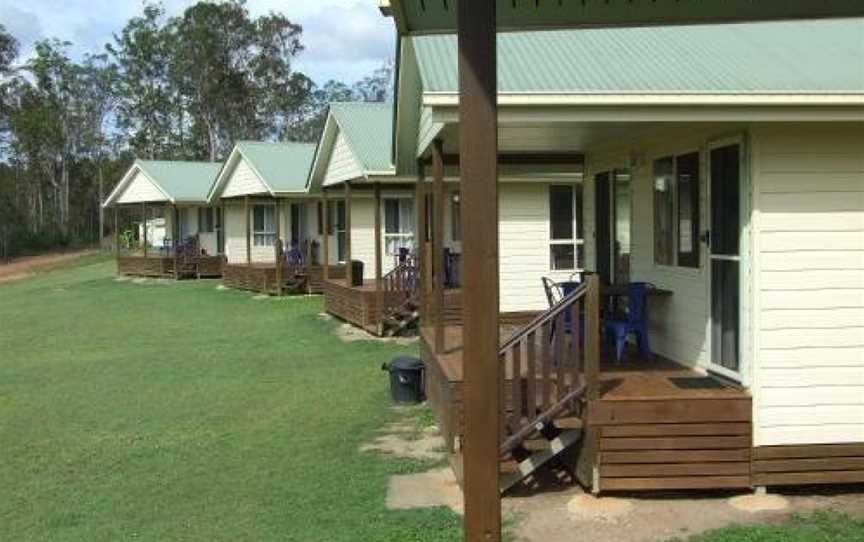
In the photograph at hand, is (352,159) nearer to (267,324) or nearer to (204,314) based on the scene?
(267,324)

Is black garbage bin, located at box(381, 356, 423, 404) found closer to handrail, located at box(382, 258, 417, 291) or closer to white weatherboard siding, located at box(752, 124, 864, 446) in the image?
white weatherboard siding, located at box(752, 124, 864, 446)

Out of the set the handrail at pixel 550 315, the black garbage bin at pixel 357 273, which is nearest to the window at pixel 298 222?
the black garbage bin at pixel 357 273

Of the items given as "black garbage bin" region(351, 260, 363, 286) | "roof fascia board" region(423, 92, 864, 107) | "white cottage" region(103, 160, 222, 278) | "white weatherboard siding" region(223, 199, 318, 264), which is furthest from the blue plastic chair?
"white cottage" region(103, 160, 222, 278)

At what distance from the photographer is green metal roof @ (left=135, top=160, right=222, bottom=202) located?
3509 cm

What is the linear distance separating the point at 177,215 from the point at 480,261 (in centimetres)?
3604

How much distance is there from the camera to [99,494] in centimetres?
739

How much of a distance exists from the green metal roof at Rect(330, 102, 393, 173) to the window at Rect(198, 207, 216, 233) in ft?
52.7

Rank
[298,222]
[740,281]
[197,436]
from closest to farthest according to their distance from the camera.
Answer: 1. [740,281]
2. [197,436]
3. [298,222]

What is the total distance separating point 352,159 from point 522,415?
39.5 ft

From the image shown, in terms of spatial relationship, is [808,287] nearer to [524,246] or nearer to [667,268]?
[667,268]

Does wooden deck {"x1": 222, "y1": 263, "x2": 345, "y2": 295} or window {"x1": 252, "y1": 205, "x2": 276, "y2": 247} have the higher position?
window {"x1": 252, "y1": 205, "x2": 276, "y2": 247}

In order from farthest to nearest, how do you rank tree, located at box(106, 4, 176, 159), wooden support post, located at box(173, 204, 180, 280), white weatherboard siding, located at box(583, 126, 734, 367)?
tree, located at box(106, 4, 176, 159), wooden support post, located at box(173, 204, 180, 280), white weatherboard siding, located at box(583, 126, 734, 367)

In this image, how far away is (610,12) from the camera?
4148 millimetres

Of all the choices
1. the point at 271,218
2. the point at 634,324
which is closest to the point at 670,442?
the point at 634,324
